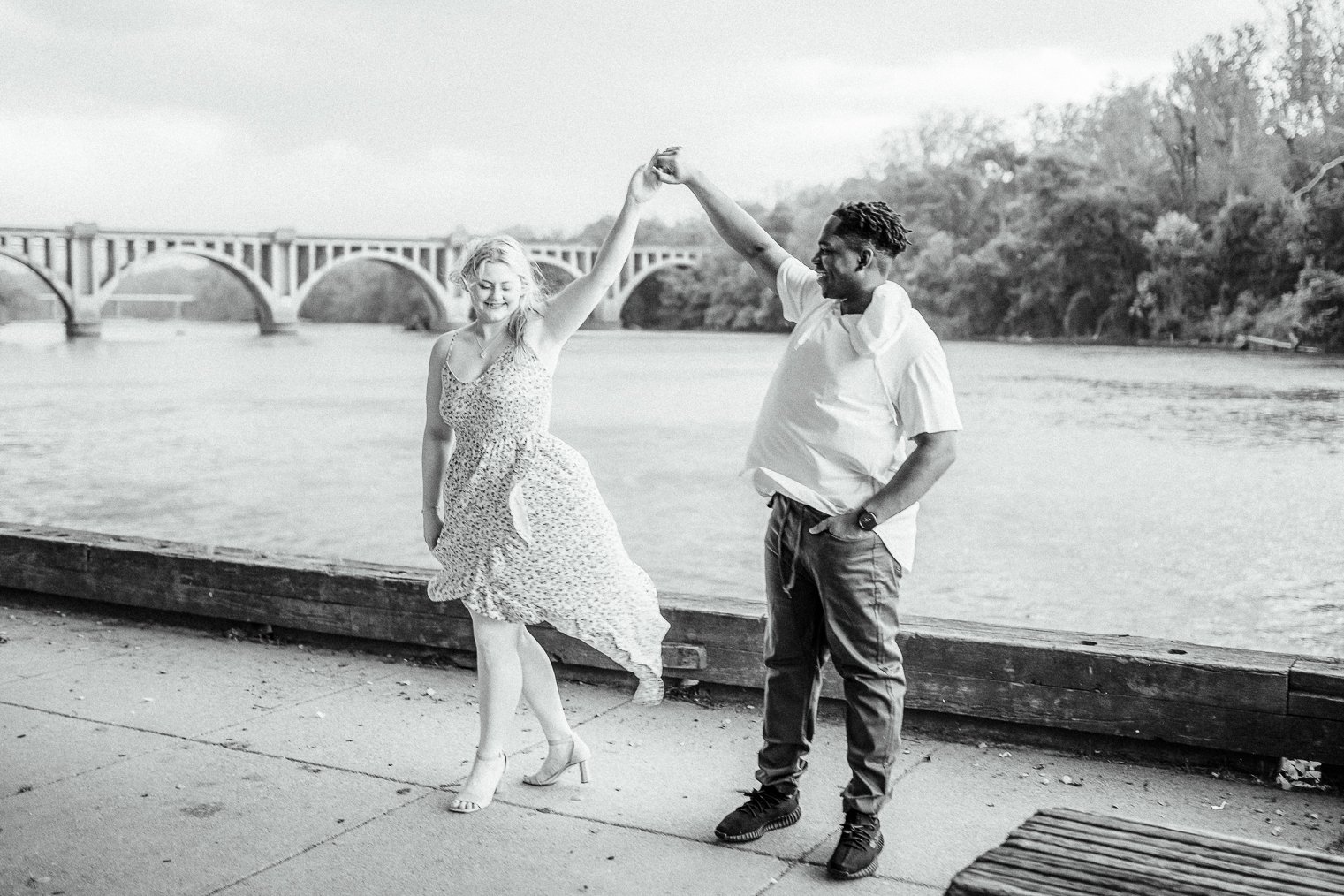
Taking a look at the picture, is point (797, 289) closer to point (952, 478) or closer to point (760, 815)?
point (760, 815)

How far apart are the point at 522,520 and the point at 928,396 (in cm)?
101

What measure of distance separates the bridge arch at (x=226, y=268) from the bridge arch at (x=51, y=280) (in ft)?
4.43

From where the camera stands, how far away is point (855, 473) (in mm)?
2963

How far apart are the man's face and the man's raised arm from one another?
30 cm

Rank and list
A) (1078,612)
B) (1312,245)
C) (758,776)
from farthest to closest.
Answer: (1312,245), (1078,612), (758,776)

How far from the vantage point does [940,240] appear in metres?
52.8

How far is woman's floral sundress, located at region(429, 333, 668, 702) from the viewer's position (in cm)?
329

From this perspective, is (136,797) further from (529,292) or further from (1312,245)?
(1312,245)

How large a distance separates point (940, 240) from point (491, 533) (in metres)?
51.2

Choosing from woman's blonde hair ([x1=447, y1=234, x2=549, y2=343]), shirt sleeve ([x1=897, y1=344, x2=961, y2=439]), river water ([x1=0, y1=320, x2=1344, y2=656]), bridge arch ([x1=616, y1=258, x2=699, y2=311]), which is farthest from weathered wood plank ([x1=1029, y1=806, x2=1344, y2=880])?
bridge arch ([x1=616, y1=258, x2=699, y2=311])

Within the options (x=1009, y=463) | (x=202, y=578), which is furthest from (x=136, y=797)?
(x=1009, y=463)

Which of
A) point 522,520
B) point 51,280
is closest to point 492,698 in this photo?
point 522,520

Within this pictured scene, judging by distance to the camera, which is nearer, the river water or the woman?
the woman

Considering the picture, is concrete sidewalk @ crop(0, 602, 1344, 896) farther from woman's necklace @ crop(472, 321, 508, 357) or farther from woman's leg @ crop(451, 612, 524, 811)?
woman's necklace @ crop(472, 321, 508, 357)
